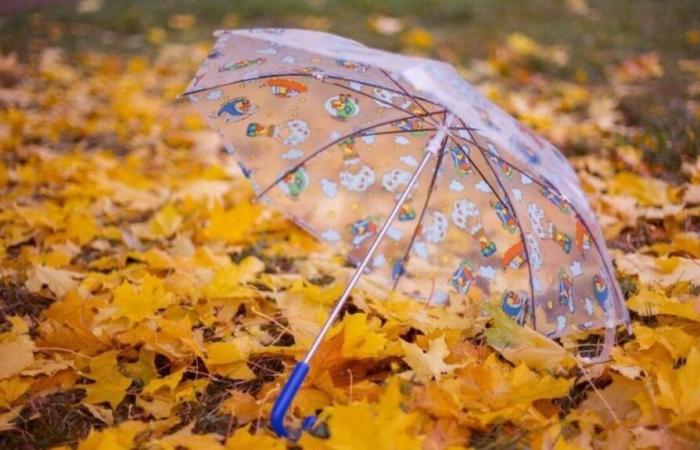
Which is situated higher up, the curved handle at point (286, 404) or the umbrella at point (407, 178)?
the umbrella at point (407, 178)

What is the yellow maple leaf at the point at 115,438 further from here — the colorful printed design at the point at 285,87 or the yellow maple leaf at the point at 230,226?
the yellow maple leaf at the point at 230,226

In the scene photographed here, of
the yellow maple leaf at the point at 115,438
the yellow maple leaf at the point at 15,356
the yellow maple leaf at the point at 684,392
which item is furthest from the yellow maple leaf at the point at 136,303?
the yellow maple leaf at the point at 684,392

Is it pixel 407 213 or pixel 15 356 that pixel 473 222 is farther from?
pixel 15 356

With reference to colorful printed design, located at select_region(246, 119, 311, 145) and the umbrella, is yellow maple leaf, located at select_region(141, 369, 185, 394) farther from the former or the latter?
colorful printed design, located at select_region(246, 119, 311, 145)

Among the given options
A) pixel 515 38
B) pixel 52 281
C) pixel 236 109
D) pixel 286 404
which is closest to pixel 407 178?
pixel 236 109

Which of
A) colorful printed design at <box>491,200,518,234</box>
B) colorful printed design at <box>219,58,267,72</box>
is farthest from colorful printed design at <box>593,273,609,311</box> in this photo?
colorful printed design at <box>219,58,267,72</box>
